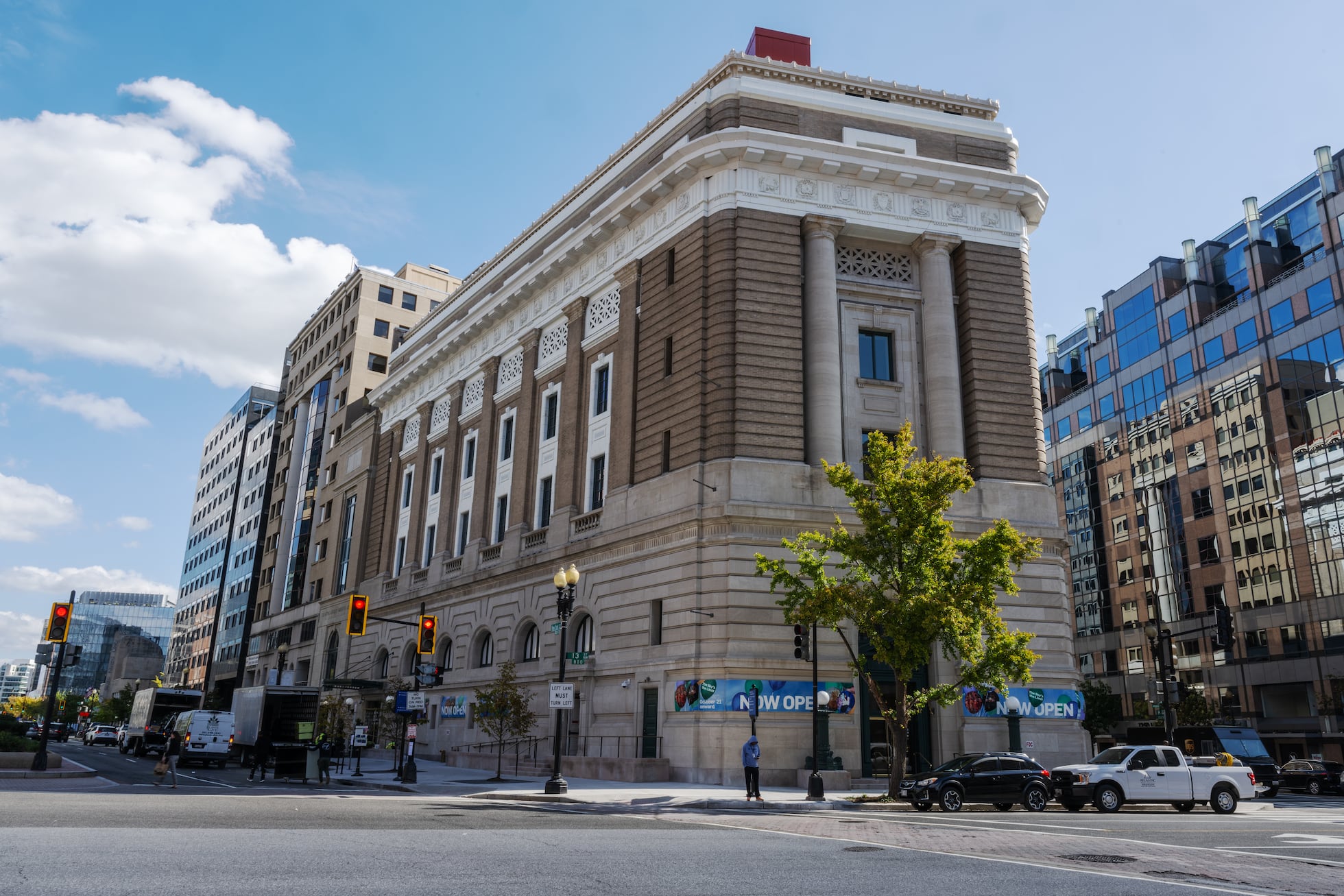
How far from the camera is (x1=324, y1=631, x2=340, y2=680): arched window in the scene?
2574 inches

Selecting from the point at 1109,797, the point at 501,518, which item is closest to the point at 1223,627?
the point at 1109,797

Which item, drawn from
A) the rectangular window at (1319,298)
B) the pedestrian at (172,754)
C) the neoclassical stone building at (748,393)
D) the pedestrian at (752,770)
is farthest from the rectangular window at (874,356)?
Answer: the rectangular window at (1319,298)

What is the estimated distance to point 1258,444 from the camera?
232 feet

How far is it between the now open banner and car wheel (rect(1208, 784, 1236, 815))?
11.1 metres

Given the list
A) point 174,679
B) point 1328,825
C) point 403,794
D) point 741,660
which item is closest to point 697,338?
point 741,660

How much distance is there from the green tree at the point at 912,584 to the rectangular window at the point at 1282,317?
52.2 metres

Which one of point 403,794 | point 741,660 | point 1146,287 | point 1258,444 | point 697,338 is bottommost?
point 403,794

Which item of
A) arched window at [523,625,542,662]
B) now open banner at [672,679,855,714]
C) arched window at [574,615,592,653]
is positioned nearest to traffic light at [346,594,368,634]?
now open banner at [672,679,855,714]

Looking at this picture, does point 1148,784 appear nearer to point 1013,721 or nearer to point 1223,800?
point 1223,800

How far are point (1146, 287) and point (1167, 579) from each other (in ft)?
81.8

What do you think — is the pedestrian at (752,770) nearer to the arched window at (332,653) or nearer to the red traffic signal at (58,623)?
the red traffic signal at (58,623)

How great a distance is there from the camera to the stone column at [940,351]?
37.3 metres

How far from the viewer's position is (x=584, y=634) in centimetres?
4103

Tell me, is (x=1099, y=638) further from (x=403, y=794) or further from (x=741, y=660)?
(x=403, y=794)
